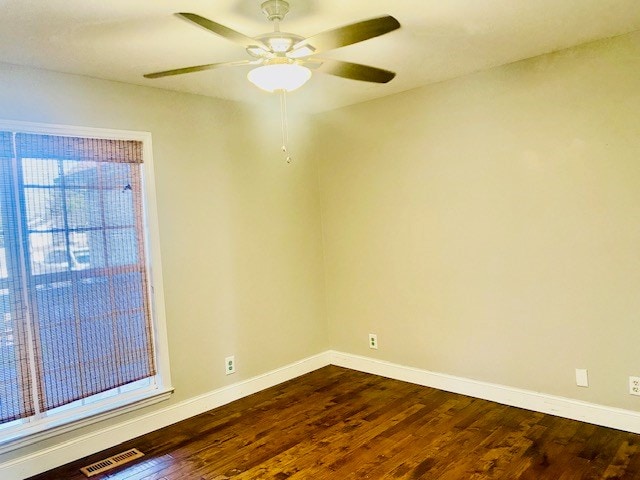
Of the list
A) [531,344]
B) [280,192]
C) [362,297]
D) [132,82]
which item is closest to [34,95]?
[132,82]

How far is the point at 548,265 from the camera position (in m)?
3.08

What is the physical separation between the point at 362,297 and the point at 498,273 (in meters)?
1.28

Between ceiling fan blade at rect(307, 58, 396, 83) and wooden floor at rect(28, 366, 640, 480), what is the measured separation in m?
2.10

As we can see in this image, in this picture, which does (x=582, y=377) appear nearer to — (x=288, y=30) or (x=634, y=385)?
(x=634, y=385)

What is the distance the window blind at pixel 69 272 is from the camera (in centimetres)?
265

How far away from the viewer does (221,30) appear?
5.83ft

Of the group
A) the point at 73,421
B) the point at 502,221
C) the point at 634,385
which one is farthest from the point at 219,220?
the point at 634,385

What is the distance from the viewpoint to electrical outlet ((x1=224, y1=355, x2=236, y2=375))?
3658 millimetres

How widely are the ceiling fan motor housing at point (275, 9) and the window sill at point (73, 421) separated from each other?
253cm

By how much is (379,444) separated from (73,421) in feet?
6.19

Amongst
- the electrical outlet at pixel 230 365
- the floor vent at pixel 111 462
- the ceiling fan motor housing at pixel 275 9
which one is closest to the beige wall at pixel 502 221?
the electrical outlet at pixel 230 365

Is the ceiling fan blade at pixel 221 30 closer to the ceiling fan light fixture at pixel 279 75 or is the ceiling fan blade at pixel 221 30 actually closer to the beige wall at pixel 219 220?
the ceiling fan light fixture at pixel 279 75

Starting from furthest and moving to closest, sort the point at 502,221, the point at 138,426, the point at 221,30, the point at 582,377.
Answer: the point at 502,221 < the point at 138,426 < the point at 582,377 < the point at 221,30

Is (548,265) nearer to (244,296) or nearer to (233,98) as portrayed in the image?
(244,296)
